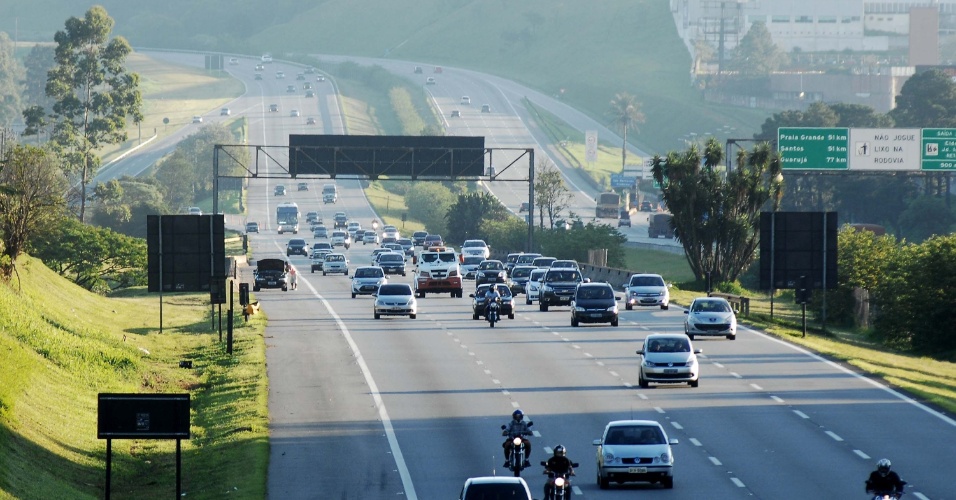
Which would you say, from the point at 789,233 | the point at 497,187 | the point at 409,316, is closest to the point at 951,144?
the point at 789,233

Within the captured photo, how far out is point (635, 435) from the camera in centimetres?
2883

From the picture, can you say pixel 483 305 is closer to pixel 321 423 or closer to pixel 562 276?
pixel 562 276

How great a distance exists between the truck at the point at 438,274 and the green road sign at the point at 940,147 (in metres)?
38.1

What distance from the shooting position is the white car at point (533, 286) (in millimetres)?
72312

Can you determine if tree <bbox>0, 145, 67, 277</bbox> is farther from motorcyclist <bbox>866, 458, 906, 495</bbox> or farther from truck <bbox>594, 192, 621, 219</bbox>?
truck <bbox>594, 192, 621, 219</bbox>

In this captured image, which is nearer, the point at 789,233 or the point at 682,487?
the point at 682,487

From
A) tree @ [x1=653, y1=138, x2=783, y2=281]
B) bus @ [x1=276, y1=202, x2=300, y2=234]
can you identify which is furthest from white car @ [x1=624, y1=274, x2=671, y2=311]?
bus @ [x1=276, y1=202, x2=300, y2=234]

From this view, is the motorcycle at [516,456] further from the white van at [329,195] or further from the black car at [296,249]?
the white van at [329,195]

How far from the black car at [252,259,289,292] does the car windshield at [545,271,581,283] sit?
1899cm

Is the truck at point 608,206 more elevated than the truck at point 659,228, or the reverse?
the truck at point 608,206

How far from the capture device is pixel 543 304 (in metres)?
68.0

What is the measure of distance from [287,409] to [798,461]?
1387cm

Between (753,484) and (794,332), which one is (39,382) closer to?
(753,484)

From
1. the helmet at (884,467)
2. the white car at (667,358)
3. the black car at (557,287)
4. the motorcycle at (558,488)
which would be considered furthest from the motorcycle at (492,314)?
the helmet at (884,467)
